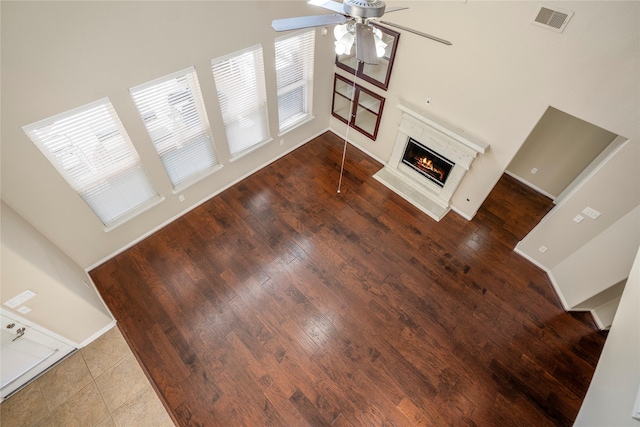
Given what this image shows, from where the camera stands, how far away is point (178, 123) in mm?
4191

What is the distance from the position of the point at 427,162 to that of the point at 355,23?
3785mm

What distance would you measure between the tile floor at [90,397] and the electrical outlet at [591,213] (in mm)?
5829

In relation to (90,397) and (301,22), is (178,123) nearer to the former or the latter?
(301,22)

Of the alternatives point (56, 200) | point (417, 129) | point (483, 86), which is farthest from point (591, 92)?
point (56, 200)

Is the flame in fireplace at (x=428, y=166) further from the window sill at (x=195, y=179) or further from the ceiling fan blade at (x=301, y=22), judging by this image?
the ceiling fan blade at (x=301, y=22)

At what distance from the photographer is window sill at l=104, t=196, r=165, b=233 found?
4270 mm

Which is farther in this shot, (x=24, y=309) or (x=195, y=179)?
(x=195, y=179)

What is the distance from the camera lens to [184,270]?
4492 mm

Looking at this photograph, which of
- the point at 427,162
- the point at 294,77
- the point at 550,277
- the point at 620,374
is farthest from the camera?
the point at 427,162

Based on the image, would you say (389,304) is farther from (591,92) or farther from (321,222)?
(591,92)

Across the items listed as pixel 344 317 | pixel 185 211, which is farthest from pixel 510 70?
pixel 185 211

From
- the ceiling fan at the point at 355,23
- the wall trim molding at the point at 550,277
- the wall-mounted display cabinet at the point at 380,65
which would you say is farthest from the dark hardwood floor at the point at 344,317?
the ceiling fan at the point at 355,23

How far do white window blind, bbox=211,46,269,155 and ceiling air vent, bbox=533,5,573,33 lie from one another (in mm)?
3508

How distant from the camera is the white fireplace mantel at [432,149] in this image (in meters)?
4.73
